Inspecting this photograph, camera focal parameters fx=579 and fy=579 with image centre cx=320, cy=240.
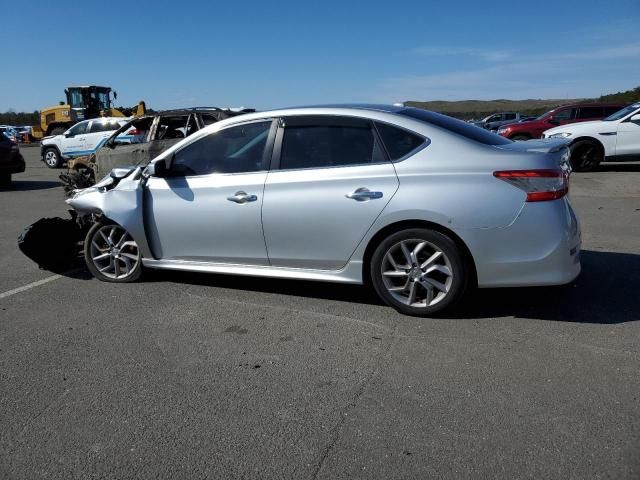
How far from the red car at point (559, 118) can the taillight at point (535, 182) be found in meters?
15.8

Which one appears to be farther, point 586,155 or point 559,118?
point 559,118

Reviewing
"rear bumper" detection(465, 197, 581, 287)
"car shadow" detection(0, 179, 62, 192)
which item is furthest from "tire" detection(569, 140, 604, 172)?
"car shadow" detection(0, 179, 62, 192)

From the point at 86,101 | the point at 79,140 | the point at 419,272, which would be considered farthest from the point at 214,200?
the point at 86,101

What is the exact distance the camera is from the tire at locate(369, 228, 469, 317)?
426 cm

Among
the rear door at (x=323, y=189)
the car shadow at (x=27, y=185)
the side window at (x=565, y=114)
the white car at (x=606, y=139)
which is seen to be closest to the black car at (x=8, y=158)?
the car shadow at (x=27, y=185)

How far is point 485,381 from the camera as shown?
11.2 feet

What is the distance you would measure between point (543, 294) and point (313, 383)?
2.45 metres

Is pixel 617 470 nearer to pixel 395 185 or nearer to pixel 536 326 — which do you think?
pixel 536 326

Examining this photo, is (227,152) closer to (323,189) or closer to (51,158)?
(323,189)

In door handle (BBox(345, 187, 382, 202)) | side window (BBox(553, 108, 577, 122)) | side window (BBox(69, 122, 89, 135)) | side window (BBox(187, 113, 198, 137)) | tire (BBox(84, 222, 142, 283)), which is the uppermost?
side window (BBox(69, 122, 89, 135))

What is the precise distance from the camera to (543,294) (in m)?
4.92

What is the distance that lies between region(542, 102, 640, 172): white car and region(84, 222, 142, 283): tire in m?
11.7

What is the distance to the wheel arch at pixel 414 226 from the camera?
426 centimetres

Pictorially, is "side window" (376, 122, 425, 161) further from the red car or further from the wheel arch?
the red car
